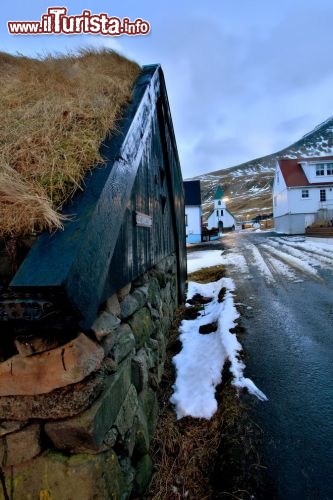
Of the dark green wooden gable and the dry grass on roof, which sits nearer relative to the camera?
the dark green wooden gable

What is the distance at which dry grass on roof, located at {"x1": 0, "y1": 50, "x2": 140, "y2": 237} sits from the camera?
1.90 m

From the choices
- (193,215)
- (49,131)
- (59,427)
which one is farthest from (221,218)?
(59,427)

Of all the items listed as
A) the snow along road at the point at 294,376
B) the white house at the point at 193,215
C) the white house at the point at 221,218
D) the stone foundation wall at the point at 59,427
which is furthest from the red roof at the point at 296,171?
the stone foundation wall at the point at 59,427

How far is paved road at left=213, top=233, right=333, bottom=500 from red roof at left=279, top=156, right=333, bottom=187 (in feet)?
109

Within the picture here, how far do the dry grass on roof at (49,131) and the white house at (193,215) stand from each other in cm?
3256

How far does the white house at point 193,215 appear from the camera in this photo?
36.8 m

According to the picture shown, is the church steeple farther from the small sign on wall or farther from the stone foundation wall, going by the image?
the stone foundation wall

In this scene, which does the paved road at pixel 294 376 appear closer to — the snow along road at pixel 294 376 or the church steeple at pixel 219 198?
the snow along road at pixel 294 376

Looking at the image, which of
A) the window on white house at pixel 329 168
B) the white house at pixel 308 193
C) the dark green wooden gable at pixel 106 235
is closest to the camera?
the dark green wooden gable at pixel 106 235

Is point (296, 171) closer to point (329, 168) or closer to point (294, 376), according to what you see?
point (329, 168)

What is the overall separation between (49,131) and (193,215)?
35100 mm

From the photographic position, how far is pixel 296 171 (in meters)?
39.7

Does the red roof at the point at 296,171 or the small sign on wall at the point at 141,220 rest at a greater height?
the red roof at the point at 296,171

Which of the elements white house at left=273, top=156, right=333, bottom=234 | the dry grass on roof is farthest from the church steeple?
the dry grass on roof
